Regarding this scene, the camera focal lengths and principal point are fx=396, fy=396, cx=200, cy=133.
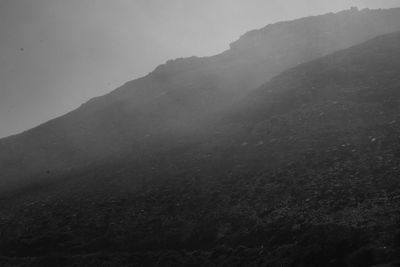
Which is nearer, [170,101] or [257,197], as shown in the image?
[257,197]

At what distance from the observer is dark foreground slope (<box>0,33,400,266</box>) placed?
1035 inches

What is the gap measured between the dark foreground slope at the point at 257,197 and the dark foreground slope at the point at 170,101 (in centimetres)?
1142

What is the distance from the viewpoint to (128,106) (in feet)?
320

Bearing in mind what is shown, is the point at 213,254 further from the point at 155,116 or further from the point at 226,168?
the point at 155,116

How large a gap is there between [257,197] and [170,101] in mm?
58712

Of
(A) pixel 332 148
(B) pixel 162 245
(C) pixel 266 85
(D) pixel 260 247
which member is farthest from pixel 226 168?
(C) pixel 266 85

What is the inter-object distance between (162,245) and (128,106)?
68715 mm

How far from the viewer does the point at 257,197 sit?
3547 centimetres

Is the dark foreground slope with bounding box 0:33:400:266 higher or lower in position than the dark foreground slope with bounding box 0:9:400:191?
lower

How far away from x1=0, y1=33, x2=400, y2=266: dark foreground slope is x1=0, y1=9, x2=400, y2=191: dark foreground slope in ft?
37.5

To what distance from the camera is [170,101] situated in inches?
3600

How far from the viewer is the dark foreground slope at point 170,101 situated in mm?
73488

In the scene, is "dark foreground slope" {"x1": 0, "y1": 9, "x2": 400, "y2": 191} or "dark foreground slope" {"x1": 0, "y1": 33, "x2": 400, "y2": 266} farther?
"dark foreground slope" {"x1": 0, "y1": 9, "x2": 400, "y2": 191}

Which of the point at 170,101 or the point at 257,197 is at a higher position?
the point at 170,101
